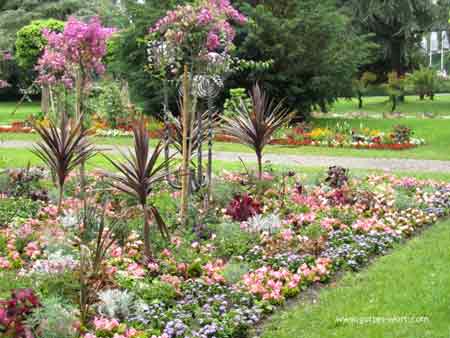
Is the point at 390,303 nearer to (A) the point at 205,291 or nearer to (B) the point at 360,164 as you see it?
(A) the point at 205,291

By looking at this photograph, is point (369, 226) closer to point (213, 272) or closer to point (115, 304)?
point (213, 272)

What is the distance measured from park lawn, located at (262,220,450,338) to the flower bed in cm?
23

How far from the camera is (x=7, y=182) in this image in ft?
29.7

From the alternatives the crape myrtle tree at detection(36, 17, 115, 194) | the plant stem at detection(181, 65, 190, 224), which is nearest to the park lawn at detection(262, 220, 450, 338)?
the plant stem at detection(181, 65, 190, 224)

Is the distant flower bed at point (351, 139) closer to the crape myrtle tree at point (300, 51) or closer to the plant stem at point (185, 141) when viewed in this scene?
the crape myrtle tree at point (300, 51)

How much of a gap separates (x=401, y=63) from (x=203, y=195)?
968 inches

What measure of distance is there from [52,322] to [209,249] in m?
2.33

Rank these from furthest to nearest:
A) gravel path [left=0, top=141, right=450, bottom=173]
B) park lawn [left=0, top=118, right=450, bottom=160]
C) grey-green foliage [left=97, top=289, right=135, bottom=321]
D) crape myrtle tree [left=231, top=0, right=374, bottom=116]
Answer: crape myrtle tree [left=231, top=0, right=374, bottom=116], park lawn [left=0, top=118, right=450, bottom=160], gravel path [left=0, top=141, right=450, bottom=173], grey-green foliage [left=97, top=289, right=135, bottom=321]

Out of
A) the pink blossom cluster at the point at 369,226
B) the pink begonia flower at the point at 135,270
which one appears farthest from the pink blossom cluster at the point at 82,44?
the pink blossom cluster at the point at 369,226

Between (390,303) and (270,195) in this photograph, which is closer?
(390,303)

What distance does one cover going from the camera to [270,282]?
5.44m

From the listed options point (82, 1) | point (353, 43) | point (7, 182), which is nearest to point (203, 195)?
point (7, 182)

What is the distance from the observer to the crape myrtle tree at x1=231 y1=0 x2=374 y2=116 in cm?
1869

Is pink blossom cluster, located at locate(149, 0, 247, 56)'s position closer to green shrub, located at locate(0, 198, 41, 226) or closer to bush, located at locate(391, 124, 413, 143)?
green shrub, located at locate(0, 198, 41, 226)
